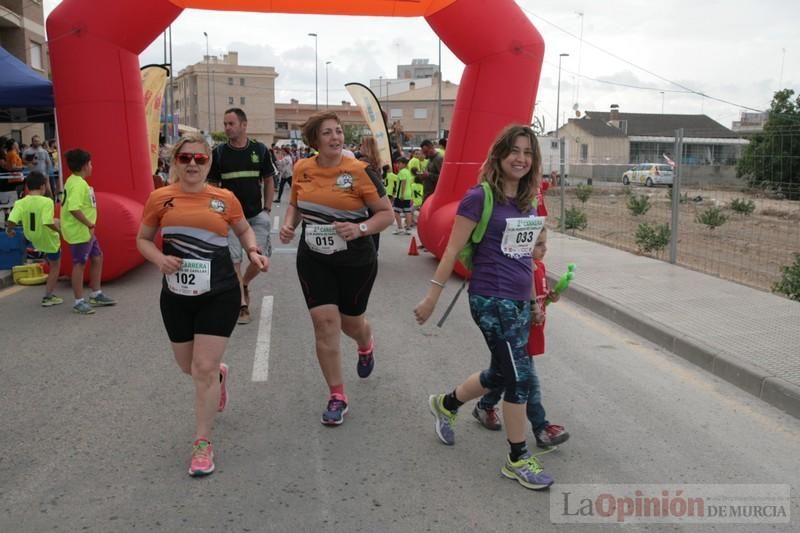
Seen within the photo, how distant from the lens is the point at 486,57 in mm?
9305

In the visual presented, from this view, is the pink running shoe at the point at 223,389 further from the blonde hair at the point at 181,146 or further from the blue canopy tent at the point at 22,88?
the blue canopy tent at the point at 22,88

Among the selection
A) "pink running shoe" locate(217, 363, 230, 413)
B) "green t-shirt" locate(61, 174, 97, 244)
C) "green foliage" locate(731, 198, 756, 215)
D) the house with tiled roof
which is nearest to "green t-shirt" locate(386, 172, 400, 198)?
the house with tiled roof

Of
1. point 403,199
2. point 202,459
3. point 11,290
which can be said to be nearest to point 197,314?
point 202,459

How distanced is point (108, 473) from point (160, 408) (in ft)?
3.30

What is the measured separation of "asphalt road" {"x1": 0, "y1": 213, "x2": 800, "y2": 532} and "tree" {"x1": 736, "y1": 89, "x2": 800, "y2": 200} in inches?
150

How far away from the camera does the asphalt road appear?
3.44 m

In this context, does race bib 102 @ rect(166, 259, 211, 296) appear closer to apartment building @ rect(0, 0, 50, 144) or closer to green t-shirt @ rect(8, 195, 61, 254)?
green t-shirt @ rect(8, 195, 61, 254)

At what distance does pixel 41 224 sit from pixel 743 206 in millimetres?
9199

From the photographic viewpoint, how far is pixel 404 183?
48.9 feet

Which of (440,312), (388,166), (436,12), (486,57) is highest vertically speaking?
(436,12)

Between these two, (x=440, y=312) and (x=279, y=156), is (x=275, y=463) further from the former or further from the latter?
(x=279, y=156)

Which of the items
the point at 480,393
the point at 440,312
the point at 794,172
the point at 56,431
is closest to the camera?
the point at 480,393

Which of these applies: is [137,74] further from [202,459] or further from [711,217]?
[711,217]

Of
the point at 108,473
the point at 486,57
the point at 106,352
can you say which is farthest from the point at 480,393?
the point at 486,57
